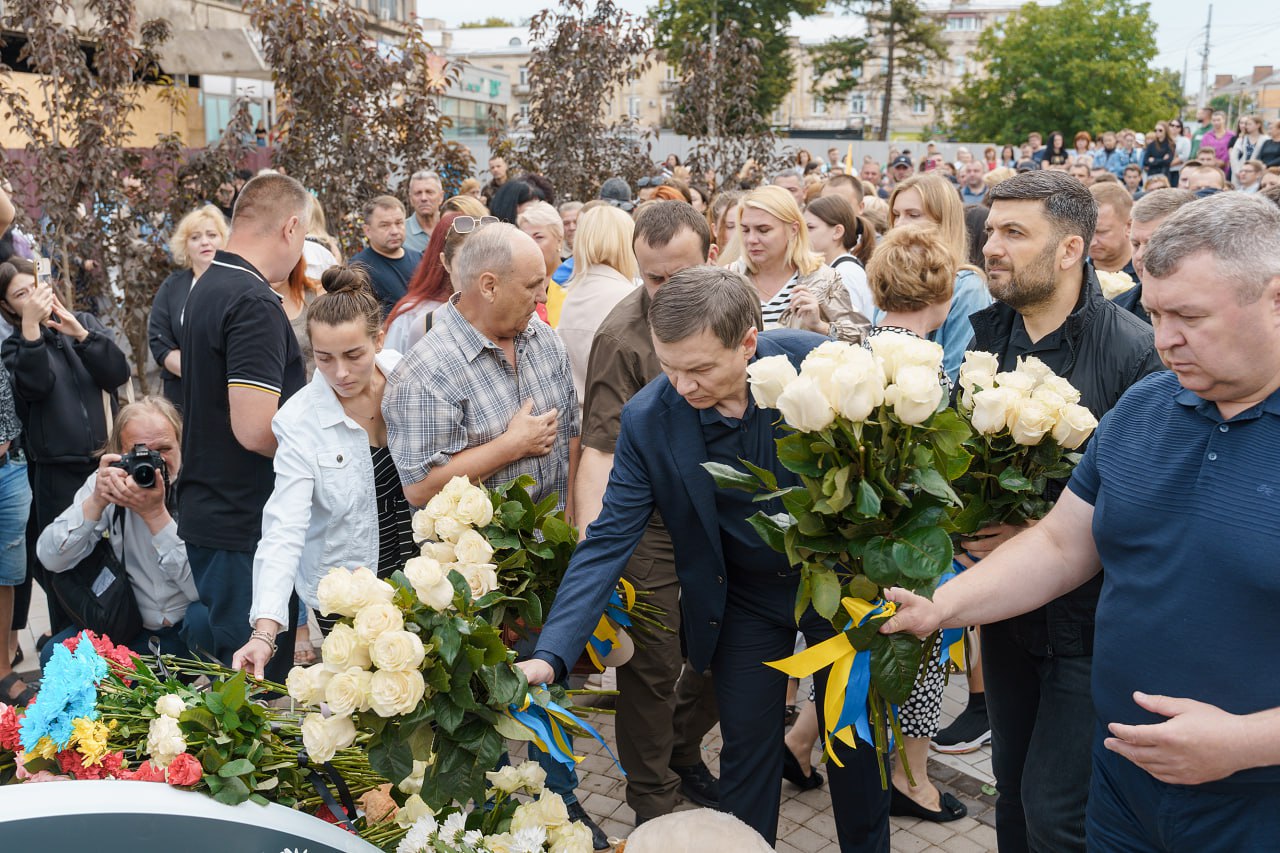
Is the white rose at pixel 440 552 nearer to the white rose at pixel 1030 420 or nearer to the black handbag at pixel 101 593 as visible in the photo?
the white rose at pixel 1030 420

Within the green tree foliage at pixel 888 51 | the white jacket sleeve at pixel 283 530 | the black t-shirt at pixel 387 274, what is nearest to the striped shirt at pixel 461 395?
the white jacket sleeve at pixel 283 530

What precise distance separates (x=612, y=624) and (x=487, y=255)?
4.53ft

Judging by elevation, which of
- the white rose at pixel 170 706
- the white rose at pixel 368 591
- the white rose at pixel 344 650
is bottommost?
the white rose at pixel 170 706

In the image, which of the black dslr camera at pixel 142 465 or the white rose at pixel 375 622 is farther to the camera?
the black dslr camera at pixel 142 465

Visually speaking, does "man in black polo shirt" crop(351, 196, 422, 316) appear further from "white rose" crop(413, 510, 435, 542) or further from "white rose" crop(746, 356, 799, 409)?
"white rose" crop(746, 356, 799, 409)

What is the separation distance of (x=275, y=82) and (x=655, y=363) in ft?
20.3

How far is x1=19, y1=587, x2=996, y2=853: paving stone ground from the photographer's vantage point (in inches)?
165

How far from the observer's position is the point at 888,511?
8.66 ft

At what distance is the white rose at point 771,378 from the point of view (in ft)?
8.67

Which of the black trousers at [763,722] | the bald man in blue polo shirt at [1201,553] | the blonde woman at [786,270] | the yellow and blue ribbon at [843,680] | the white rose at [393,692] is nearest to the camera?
the bald man in blue polo shirt at [1201,553]

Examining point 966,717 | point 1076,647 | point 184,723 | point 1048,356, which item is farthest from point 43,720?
point 966,717

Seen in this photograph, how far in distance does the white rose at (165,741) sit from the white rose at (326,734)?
0.30 metres

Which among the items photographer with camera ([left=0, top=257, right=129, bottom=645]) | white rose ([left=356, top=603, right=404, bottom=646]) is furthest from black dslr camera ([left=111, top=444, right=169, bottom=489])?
white rose ([left=356, top=603, right=404, bottom=646])

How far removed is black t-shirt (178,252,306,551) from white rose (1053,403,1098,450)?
2.78 metres
